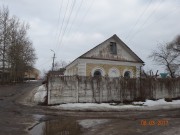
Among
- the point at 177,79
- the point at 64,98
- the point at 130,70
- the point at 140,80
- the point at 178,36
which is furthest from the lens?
the point at 178,36

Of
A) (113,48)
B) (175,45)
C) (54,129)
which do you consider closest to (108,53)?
(113,48)

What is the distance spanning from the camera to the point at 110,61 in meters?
25.3

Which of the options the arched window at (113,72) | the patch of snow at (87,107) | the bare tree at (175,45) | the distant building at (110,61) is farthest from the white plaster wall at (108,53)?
the bare tree at (175,45)

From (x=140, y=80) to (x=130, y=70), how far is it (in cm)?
740

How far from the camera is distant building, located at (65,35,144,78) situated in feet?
79.4

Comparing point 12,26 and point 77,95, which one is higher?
point 12,26

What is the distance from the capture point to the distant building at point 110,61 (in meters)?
24.2

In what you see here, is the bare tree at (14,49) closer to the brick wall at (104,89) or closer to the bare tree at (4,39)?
the bare tree at (4,39)

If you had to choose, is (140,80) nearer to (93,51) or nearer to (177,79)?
(177,79)

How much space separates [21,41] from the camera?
45.8 m

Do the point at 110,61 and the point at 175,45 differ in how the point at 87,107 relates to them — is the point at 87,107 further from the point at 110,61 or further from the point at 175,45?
the point at 175,45

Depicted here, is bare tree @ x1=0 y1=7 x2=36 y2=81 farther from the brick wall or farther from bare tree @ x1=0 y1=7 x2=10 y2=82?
the brick wall

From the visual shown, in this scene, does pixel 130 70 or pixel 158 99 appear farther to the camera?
pixel 130 70

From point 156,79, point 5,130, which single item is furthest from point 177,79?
point 5,130
